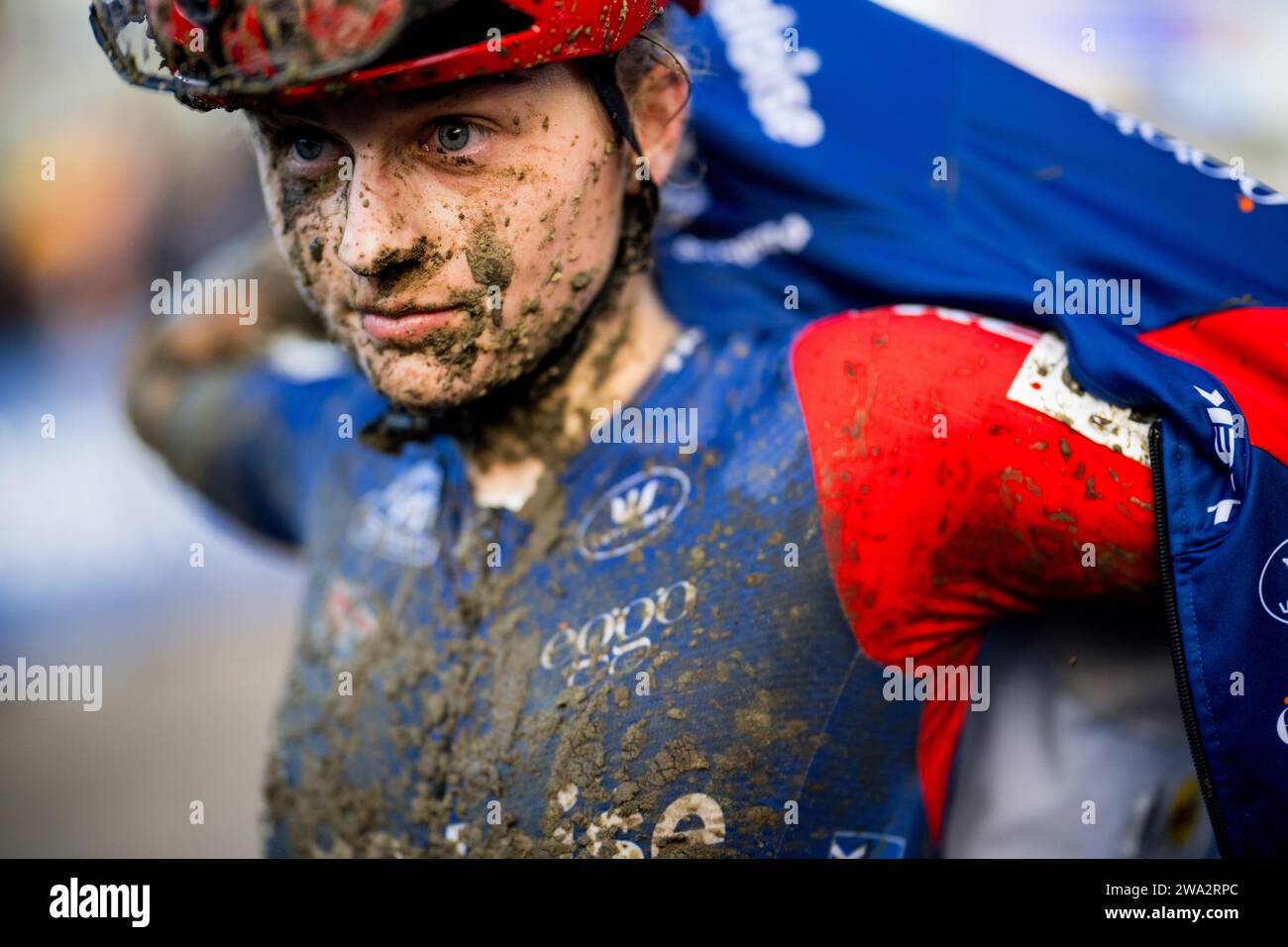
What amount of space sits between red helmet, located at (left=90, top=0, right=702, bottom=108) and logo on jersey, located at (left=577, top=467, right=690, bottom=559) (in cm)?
58

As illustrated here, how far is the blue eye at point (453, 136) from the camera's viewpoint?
1397 millimetres

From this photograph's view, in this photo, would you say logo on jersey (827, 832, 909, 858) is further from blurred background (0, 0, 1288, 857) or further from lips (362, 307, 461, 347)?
blurred background (0, 0, 1288, 857)

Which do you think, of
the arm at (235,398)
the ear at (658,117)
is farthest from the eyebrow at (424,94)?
the arm at (235,398)

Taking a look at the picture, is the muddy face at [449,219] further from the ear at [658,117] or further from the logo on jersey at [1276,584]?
the logo on jersey at [1276,584]

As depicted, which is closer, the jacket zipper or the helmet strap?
the jacket zipper

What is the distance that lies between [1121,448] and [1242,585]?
0.21m

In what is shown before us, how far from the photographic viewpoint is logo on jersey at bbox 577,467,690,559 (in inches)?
63.5

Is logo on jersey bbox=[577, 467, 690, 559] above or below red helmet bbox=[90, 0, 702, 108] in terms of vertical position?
below

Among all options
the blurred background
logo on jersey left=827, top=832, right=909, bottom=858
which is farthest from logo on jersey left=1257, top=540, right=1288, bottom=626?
the blurred background

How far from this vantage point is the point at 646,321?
69.6 inches

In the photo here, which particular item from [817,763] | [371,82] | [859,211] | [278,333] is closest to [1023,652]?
[817,763]

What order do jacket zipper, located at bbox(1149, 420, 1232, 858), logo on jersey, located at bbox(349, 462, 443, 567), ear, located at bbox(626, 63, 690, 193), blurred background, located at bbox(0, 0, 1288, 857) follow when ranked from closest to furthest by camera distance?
jacket zipper, located at bbox(1149, 420, 1232, 858) → ear, located at bbox(626, 63, 690, 193) → logo on jersey, located at bbox(349, 462, 443, 567) → blurred background, located at bbox(0, 0, 1288, 857)

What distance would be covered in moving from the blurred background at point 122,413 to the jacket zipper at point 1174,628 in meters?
2.37

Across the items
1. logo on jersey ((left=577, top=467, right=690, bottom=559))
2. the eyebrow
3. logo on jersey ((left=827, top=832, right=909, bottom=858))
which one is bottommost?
logo on jersey ((left=827, top=832, right=909, bottom=858))
